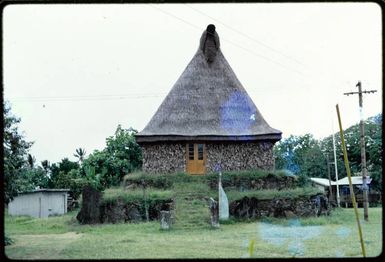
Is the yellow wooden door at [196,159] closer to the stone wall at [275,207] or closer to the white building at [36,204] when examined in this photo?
the stone wall at [275,207]

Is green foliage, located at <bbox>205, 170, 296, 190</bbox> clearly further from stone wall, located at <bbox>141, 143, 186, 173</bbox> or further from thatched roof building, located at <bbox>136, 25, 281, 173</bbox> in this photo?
stone wall, located at <bbox>141, 143, 186, 173</bbox>

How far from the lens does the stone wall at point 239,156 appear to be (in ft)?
63.1

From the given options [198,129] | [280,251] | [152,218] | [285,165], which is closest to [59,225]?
[152,218]

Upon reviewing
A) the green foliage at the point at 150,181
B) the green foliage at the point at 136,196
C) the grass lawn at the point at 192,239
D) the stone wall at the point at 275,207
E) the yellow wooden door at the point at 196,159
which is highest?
the yellow wooden door at the point at 196,159

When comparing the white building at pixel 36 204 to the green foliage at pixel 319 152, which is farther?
the green foliage at pixel 319 152

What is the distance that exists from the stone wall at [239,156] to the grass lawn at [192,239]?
3.95m

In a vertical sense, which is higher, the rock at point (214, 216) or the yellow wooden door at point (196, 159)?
the yellow wooden door at point (196, 159)

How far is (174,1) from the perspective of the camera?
3830mm

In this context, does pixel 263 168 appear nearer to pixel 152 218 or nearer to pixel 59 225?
pixel 152 218

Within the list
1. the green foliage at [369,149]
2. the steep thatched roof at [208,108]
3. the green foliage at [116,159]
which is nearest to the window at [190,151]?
the steep thatched roof at [208,108]

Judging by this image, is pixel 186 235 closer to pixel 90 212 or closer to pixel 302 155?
pixel 90 212

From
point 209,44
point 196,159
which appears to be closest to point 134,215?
point 196,159

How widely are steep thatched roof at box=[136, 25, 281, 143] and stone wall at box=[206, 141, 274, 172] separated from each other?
38 centimetres

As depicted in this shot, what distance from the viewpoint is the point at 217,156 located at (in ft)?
63.2
